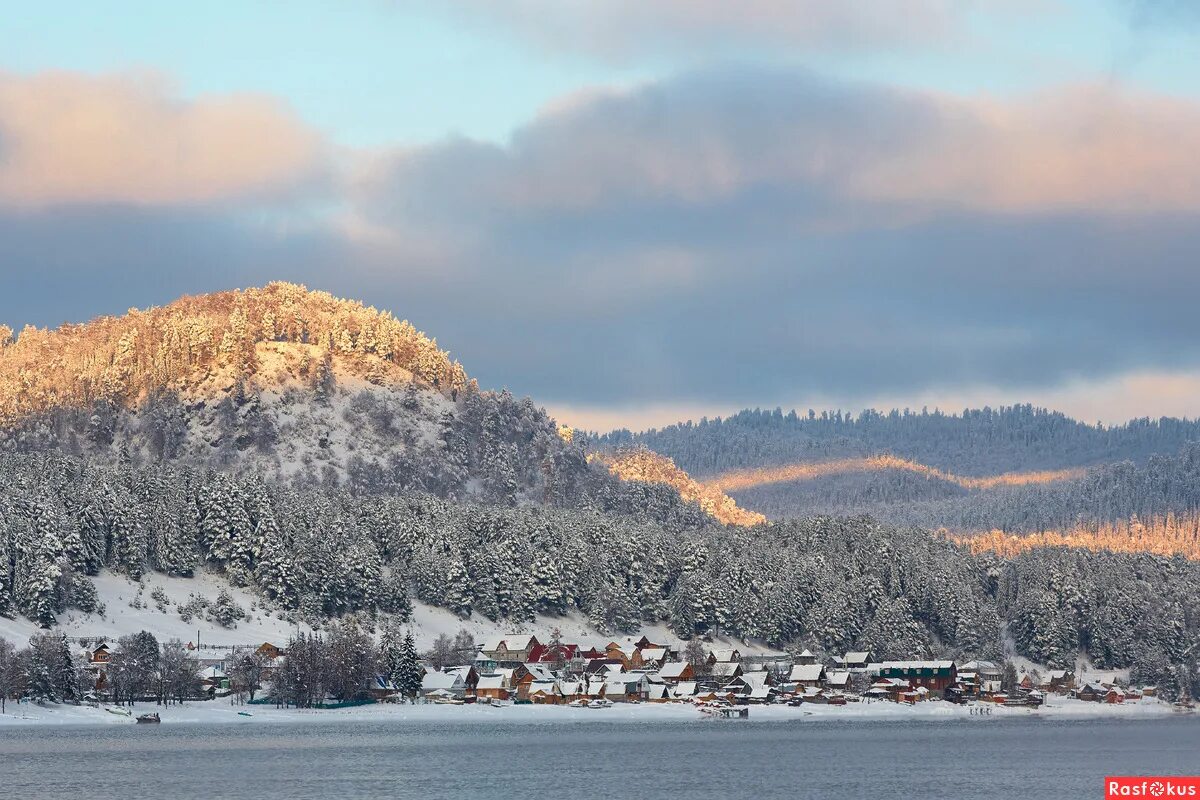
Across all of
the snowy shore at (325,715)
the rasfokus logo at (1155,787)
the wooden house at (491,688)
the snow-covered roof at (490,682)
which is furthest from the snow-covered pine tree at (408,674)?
the rasfokus logo at (1155,787)

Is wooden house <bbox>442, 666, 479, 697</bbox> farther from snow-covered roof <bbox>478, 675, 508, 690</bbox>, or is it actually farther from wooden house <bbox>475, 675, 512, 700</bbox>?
snow-covered roof <bbox>478, 675, 508, 690</bbox>

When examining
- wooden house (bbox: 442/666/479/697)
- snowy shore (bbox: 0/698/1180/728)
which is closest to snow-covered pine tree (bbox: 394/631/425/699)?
snowy shore (bbox: 0/698/1180/728)

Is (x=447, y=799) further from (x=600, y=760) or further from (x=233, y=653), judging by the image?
(x=233, y=653)

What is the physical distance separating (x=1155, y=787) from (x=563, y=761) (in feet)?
168

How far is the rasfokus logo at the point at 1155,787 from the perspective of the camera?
10112 cm

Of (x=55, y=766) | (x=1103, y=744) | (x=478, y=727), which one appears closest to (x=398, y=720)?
(x=478, y=727)

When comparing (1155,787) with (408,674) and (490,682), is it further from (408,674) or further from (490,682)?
(490,682)

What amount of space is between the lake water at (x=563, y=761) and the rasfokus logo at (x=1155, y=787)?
459cm

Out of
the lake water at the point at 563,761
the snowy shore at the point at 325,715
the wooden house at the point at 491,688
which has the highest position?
the wooden house at the point at 491,688

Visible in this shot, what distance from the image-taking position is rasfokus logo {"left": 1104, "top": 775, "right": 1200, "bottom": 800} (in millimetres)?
101125

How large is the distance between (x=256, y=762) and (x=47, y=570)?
6620cm

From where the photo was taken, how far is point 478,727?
181 metres

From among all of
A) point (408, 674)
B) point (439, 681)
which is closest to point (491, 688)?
point (439, 681)

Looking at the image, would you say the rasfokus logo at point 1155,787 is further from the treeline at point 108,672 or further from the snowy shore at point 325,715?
the treeline at point 108,672
